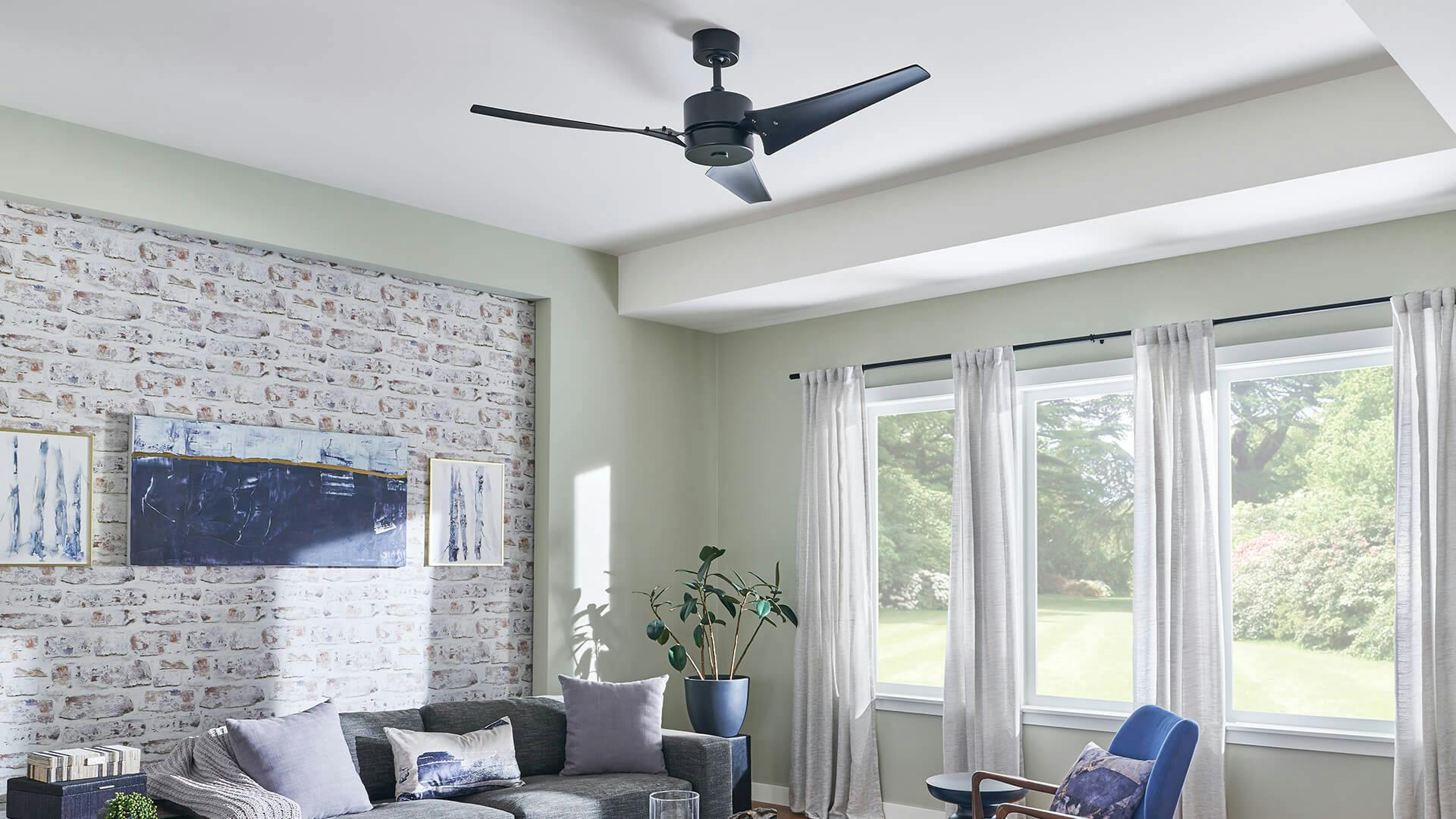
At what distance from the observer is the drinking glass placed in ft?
8.14

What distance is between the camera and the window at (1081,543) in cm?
533

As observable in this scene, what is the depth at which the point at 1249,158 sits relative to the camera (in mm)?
4129

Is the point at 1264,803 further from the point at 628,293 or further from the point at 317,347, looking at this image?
the point at 317,347

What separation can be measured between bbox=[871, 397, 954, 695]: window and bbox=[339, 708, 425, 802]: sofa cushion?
2.66 meters

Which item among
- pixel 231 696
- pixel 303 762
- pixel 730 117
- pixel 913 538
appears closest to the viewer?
pixel 730 117

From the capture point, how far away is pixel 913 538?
614cm

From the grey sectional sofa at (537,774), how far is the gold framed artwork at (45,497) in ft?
3.95

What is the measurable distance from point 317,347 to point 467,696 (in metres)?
1.81

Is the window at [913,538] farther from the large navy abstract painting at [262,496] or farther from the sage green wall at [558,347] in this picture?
the large navy abstract painting at [262,496]

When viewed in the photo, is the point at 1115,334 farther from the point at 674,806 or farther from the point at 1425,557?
the point at 674,806

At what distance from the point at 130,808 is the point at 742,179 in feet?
8.80

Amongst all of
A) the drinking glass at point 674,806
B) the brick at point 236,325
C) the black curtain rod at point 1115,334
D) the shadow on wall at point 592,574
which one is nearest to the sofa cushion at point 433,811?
the shadow on wall at point 592,574

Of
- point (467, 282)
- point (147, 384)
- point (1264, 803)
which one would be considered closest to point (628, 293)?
point (467, 282)

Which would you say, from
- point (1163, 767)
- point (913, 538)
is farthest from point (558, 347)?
point (1163, 767)
